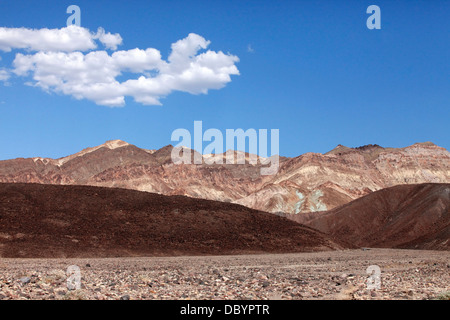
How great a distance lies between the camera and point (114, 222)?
50.9m

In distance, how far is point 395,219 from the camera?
3472 inches

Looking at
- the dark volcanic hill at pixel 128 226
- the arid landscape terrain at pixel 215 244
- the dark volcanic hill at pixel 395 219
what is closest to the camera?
the arid landscape terrain at pixel 215 244

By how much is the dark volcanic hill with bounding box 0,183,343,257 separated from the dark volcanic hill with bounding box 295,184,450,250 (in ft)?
81.0

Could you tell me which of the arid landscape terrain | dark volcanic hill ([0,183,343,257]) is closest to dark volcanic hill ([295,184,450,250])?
the arid landscape terrain

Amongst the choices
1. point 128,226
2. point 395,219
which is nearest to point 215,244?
point 128,226

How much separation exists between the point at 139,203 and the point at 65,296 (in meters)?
42.3

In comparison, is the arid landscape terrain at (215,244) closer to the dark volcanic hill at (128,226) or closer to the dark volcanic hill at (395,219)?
the dark volcanic hill at (128,226)

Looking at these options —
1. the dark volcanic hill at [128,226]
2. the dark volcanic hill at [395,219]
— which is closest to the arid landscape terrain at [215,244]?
the dark volcanic hill at [128,226]

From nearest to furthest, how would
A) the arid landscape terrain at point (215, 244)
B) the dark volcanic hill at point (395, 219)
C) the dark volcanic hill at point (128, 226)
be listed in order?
the arid landscape terrain at point (215, 244) < the dark volcanic hill at point (128, 226) < the dark volcanic hill at point (395, 219)

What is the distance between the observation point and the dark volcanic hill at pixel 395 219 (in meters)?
76.4

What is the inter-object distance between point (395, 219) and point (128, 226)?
176ft

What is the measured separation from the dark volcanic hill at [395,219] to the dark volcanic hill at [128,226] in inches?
972
